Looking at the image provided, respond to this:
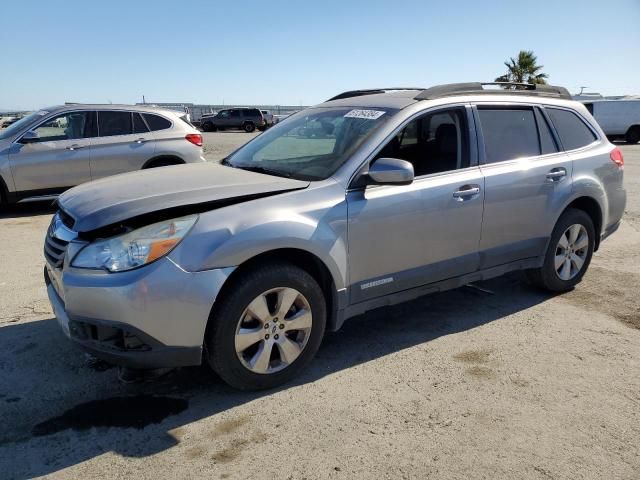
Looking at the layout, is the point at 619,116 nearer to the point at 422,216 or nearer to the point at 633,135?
the point at 633,135

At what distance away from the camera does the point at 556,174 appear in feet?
15.3

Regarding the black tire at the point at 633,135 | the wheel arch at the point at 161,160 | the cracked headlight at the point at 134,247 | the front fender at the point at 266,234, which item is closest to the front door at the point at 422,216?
the front fender at the point at 266,234

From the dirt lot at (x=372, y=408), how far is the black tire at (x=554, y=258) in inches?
16.6

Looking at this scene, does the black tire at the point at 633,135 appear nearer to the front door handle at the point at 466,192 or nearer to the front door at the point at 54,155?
the front door at the point at 54,155

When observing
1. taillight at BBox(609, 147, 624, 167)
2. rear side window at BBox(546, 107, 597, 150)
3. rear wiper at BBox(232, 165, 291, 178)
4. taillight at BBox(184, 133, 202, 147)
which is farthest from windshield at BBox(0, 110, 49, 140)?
taillight at BBox(609, 147, 624, 167)

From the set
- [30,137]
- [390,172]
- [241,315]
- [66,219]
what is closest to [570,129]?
[390,172]

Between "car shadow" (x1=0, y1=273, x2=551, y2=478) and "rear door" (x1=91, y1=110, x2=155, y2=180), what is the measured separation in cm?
495

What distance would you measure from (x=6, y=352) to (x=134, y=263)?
65.7 inches

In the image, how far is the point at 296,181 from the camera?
3541 mm

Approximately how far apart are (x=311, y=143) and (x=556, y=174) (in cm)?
213

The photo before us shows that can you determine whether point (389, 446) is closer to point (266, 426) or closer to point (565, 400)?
point (266, 426)

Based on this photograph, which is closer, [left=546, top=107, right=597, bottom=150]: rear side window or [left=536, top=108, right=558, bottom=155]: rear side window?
[left=536, top=108, right=558, bottom=155]: rear side window

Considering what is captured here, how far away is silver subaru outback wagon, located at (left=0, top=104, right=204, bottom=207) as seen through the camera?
27.3 ft

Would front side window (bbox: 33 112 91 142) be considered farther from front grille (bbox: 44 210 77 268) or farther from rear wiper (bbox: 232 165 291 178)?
front grille (bbox: 44 210 77 268)
